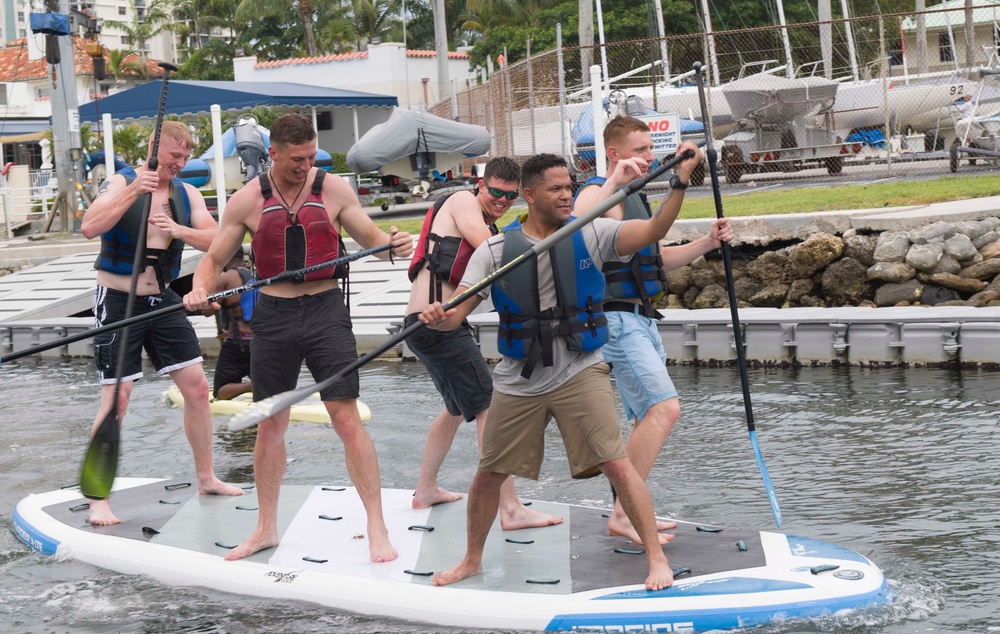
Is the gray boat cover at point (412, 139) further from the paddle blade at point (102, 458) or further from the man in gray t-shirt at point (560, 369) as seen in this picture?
the man in gray t-shirt at point (560, 369)

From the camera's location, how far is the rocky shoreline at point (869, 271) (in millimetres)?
11547

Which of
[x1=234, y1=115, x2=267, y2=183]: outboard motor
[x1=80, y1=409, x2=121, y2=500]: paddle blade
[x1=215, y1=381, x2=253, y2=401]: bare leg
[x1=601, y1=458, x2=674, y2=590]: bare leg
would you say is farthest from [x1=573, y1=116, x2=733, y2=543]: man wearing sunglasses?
[x1=234, y1=115, x2=267, y2=183]: outboard motor

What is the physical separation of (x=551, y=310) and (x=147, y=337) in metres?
2.80

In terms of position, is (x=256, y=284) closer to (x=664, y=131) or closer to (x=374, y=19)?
(x=664, y=131)

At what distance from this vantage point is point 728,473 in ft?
24.1

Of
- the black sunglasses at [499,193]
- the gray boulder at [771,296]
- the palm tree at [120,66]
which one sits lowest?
the gray boulder at [771,296]

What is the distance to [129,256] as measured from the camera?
21.2ft

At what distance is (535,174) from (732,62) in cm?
3159

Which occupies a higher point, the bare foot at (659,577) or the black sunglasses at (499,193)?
the black sunglasses at (499,193)

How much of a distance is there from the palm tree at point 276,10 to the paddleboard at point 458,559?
159ft

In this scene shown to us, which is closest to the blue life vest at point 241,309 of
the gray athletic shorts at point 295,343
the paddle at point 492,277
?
the gray athletic shorts at point 295,343

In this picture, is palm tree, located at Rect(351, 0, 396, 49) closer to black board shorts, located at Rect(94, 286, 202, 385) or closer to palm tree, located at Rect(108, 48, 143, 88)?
palm tree, located at Rect(108, 48, 143, 88)

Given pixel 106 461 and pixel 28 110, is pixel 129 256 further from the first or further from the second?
pixel 28 110

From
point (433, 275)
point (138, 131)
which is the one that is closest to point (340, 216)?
point (433, 275)
